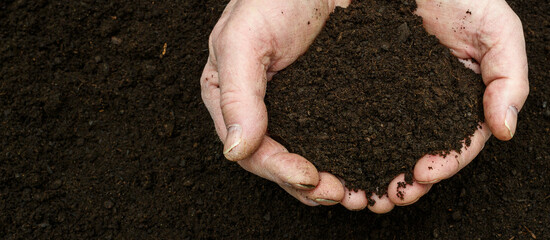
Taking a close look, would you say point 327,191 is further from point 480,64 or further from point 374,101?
point 480,64

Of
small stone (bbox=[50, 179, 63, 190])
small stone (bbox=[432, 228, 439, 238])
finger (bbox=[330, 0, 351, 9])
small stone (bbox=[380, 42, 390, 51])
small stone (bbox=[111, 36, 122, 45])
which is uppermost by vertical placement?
finger (bbox=[330, 0, 351, 9])

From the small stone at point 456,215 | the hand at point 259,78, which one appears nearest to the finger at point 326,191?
the hand at point 259,78

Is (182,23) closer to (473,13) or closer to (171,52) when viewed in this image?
(171,52)

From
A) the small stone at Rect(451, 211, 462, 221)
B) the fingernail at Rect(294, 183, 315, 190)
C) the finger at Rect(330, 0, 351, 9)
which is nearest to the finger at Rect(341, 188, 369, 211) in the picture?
the fingernail at Rect(294, 183, 315, 190)

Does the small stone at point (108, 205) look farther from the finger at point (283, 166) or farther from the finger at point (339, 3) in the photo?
the finger at point (339, 3)

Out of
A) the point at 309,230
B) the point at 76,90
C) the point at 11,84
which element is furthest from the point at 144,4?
the point at 309,230

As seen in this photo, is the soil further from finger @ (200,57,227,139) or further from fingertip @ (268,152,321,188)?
fingertip @ (268,152,321,188)
